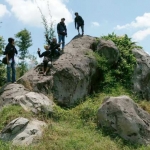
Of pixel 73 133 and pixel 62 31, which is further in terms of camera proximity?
pixel 62 31

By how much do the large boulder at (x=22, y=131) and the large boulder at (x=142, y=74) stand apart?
8306mm

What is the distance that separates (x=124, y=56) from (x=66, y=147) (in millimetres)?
9464

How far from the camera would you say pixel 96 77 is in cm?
1769

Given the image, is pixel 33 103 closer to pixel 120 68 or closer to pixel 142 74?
pixel 120 68

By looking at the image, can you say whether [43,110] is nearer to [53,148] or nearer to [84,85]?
[53,148]

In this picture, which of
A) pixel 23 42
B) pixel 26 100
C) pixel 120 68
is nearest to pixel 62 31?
pixel 120 68

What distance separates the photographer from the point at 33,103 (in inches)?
500

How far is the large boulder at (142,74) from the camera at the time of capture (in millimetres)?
18252

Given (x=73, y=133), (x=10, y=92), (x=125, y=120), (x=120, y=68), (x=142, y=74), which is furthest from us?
(x=142, y=74)

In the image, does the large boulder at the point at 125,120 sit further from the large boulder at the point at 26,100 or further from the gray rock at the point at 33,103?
the large boulder at the point at 26,100

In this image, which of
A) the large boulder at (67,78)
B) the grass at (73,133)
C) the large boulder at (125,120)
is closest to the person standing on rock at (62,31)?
the large boulder at (67,78)

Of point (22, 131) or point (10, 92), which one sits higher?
point (10, 92)

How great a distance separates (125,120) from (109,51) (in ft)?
21.6

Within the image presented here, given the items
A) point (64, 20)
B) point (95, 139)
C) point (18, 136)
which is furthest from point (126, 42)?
point (18, 136)
